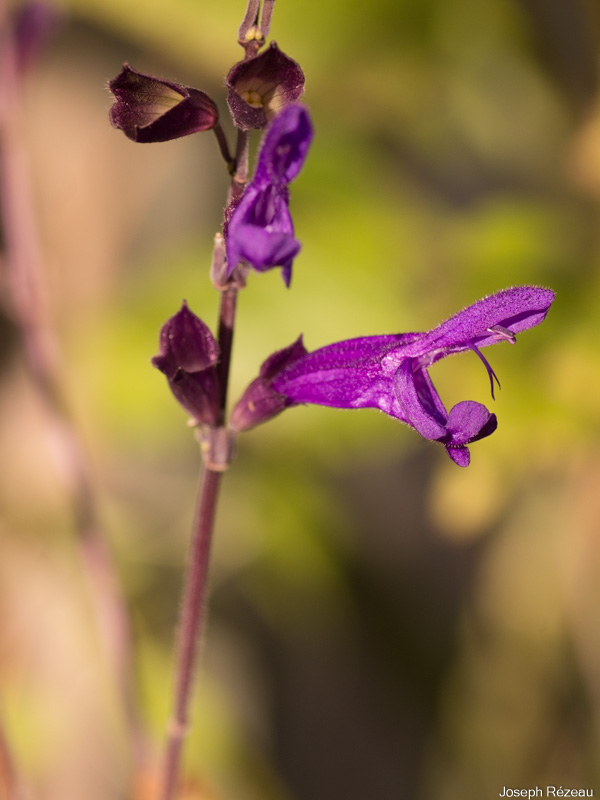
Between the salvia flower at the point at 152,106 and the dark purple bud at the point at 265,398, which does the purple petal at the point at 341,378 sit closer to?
the dark purple bud at the point at 265,398

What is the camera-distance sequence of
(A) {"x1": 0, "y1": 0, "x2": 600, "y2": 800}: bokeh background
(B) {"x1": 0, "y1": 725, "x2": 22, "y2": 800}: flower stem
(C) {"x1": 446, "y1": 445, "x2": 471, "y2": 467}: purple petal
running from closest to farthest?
(C) {"x1": 446, "y1": 445, "x2": 471, "y2": 467}: purple petal < (B) {"x1": 0, "y1": 725, "x2": 22, "y2": 800}: flower stem < (A) {"x1": 0, "y1": 0, "x2": 600, "y2": 800}: bokeh background

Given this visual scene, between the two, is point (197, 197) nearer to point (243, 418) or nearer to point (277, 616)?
point (277, 616)

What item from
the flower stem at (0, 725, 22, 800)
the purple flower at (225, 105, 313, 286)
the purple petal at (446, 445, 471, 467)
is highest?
the purple flower at (225, 105, 313, 286)

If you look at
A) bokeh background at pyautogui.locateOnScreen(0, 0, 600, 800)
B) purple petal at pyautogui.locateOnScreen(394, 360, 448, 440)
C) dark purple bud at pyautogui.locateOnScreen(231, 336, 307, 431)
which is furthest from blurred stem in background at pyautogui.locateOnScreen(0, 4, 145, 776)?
purple petal at pyautogui.locateOnScreen(394, 360, 448, 440)

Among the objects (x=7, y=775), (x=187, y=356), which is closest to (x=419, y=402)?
(x=187, y=356)

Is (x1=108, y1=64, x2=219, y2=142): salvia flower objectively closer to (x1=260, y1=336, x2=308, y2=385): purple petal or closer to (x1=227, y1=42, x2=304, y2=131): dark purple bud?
(x1=227, y1=42, x2=304, y2=131): dark purple bud

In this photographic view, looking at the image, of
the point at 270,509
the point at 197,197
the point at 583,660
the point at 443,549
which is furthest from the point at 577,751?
the point at 197,197
